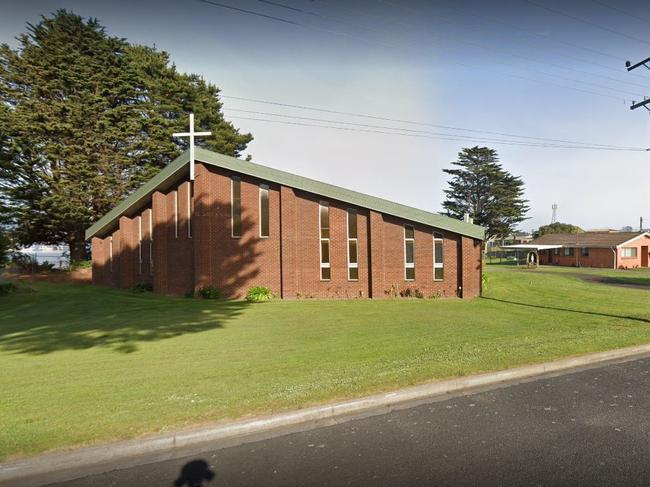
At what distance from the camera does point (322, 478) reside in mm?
3453

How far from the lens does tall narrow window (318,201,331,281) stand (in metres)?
18.0

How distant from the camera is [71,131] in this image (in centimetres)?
2983

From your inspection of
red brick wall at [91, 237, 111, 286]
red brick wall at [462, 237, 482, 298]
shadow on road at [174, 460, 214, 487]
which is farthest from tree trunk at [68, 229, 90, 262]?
shadow on road at [174, 460, 214, 487]

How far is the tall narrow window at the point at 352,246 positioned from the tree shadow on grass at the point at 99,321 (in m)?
5.48

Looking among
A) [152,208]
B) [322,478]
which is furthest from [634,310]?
[152,208]

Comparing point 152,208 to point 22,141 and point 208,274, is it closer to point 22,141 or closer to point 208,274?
point 208,274

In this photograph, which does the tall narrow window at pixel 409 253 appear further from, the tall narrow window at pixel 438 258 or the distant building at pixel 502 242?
the distant building at pixel 502 242

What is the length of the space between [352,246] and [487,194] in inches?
1879

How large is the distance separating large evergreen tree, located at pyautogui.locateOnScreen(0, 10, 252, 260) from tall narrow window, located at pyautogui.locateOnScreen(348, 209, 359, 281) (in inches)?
910

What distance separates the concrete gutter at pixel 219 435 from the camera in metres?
3.62

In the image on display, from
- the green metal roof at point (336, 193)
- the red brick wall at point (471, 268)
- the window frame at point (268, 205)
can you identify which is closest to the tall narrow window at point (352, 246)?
the green metal roof at point (336, 193)

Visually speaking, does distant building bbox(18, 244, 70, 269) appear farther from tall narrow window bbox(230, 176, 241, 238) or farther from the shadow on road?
the shadow on road

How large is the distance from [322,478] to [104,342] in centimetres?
747

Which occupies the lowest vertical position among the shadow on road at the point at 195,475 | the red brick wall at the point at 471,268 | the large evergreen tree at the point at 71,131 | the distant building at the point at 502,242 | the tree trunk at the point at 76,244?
the shadow on road at the point at 195,475
